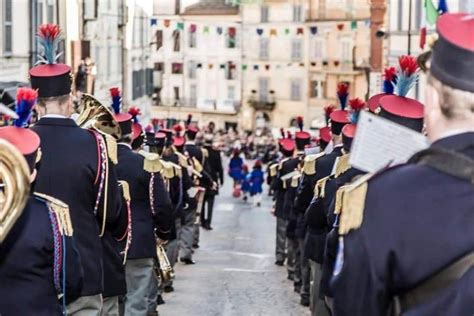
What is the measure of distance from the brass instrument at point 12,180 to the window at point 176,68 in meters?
63.0

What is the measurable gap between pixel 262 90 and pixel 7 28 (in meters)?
48.2

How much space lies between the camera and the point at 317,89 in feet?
213

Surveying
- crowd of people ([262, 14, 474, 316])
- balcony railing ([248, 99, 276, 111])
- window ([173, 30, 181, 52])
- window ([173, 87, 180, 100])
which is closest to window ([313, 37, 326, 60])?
balcony railing ([248, 99, 276, 111])

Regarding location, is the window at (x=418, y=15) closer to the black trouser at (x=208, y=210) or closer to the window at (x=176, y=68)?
the black trouser at (x=208, y=210)

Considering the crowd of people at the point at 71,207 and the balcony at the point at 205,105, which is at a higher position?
the crowd of people at the point at 71,207

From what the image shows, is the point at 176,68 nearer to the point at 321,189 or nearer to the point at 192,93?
the point at 192,93

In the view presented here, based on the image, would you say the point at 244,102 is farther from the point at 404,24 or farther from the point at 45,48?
the point at 45,48

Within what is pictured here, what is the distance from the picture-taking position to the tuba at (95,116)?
8109 millimetres

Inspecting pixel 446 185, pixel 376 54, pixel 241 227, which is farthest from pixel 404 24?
pixel 446 185

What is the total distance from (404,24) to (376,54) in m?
13.2

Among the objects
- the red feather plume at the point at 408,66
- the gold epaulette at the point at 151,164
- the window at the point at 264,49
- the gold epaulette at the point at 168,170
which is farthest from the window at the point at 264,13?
the red feather plume at the point at 408,66

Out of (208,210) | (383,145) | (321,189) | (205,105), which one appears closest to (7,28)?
(208,210)

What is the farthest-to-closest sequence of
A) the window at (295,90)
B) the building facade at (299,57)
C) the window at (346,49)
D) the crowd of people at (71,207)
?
the window at (295,90) < the window at (346,49) < the building facade at (299,57) < the crowd of people at (71,207)

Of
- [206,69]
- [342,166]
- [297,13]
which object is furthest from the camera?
[206,69]
